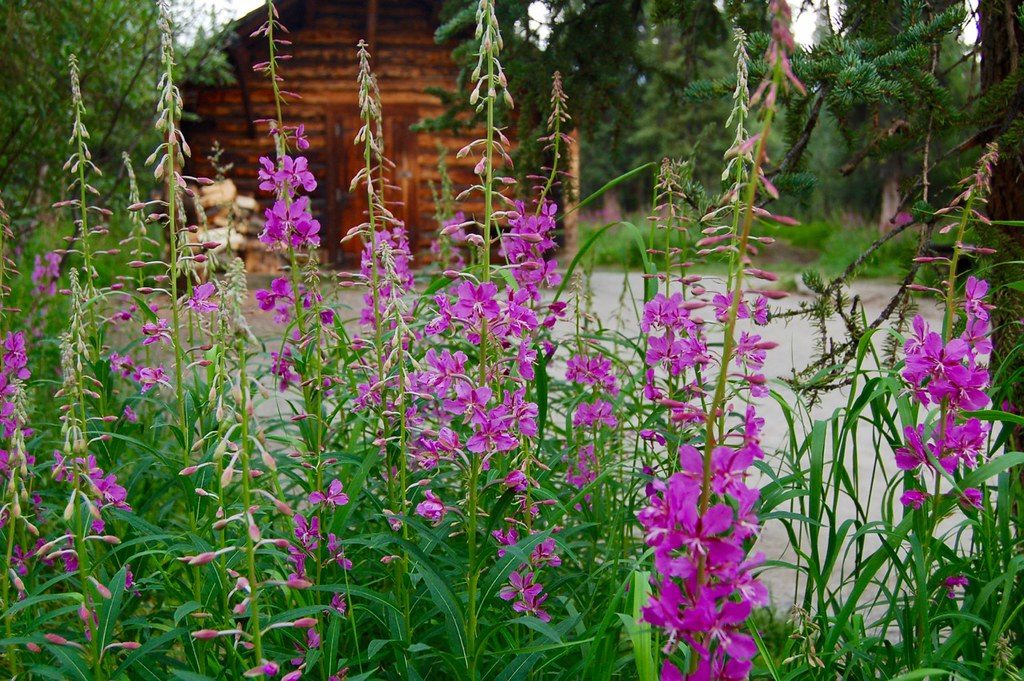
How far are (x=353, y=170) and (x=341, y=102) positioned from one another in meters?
1.19

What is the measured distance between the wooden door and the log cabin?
0.05 ft

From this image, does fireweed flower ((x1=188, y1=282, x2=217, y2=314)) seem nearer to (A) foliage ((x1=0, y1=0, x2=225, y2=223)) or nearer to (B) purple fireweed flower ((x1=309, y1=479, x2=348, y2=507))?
(B) purple fireweed flower ((x1=309, y1=479, x2=348, y2=507))

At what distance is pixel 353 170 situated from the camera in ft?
47.9

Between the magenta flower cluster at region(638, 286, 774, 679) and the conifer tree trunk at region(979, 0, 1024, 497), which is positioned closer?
the magenta flower cluster at region(638, 286, 774, 679)

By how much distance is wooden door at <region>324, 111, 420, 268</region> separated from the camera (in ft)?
47.6

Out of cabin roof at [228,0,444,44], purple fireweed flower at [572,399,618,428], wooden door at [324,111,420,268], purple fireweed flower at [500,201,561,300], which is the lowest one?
Result: purple fireweed flower at [572,399,618,428]

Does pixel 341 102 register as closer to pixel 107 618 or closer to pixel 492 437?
pixel 107 618

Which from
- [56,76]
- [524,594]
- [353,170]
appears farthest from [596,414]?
[353,170]

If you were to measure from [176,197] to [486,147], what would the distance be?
779mm

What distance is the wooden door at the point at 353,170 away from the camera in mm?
14523

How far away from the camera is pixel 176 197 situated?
2.13 m

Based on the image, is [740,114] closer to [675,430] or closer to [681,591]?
[675,430]

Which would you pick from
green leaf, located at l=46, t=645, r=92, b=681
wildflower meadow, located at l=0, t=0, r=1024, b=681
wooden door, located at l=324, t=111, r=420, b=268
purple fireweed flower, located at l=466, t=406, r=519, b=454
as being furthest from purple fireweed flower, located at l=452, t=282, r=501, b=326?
wooden door, located at l=324, t=111, r=420, b=268

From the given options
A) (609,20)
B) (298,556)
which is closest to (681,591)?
(298,556)
